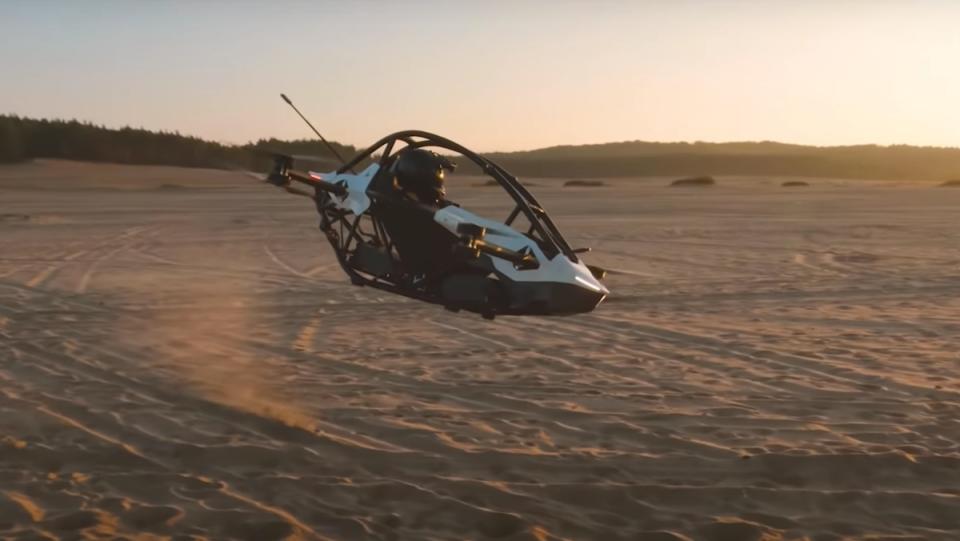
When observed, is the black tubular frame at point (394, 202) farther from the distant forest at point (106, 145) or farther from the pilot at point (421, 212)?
the distant forest at point (106, 145)

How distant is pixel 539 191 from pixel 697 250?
34297 mm

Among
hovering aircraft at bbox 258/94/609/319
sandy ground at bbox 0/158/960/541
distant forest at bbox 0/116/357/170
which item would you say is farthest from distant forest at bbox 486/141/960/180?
hovering aircraft at bbox 258/94/609/319

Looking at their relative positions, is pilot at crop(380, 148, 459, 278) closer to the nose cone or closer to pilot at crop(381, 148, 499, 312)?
pilot at crop(381, 148, 499, 312)

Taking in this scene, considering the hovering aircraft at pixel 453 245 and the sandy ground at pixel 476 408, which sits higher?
Answer: the hovering aircraft at pixel 453 245

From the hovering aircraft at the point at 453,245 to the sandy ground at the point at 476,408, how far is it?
98 cm

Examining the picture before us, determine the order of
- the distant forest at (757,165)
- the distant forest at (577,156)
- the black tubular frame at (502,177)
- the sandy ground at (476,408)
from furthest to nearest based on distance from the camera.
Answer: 1. the distant forest at (757,165)
2. the distant forest at (577,156)
3. the black tubular frame at (502,177)
4. the sandy ground at (476,408)

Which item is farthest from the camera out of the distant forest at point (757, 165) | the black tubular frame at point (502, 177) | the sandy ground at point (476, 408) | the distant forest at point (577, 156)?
the distant forest at point (757, 165)

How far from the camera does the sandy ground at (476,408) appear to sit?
7770 mm

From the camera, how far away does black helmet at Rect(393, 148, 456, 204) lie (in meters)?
11.0

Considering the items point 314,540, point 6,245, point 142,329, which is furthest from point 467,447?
point 6,245

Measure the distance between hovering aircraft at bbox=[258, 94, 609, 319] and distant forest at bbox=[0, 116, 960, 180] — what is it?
160 cm

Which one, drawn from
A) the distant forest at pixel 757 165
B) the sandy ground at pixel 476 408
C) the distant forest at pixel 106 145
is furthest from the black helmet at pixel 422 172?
the distant forest at pixel 757 165

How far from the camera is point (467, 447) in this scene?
9.36 metres

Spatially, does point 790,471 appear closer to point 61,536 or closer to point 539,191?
point 61,536
